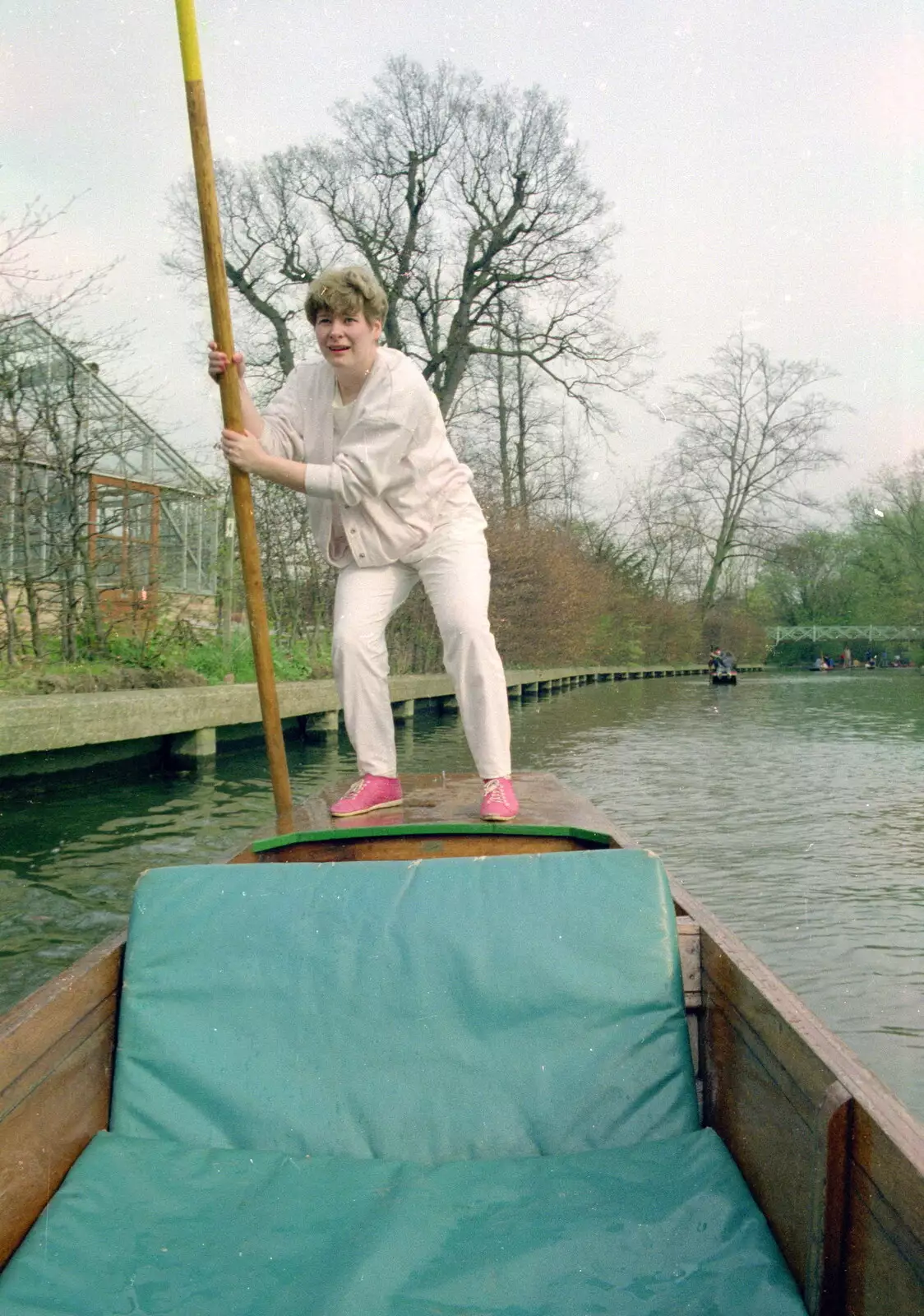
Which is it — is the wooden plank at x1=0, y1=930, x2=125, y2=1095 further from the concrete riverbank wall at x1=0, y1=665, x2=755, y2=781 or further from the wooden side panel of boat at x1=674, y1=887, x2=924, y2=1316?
the concrete riverbank wall at x1=0, y1=665, x2=755, y2=781

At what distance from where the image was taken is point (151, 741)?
7891 millimetres

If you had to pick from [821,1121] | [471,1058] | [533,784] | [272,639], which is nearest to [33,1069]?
[471,1058]

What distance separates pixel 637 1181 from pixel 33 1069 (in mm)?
773

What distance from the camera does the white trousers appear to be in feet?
9.16

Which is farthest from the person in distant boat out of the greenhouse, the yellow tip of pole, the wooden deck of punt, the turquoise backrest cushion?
the greenhouse

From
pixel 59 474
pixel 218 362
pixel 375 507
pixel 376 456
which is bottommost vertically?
pixel 375 507

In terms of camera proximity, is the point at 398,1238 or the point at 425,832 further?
the point at 425,832

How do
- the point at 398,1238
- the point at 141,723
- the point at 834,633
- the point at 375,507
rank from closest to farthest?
1. the point at 398,1238
2. the point at 375,507
3. the point at 141,723
4. the point at 834,633

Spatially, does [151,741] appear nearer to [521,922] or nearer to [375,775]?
[375,775]

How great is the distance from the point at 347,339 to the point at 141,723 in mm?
4660

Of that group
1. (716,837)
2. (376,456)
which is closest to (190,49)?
(376,456)

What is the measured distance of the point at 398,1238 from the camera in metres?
1.34

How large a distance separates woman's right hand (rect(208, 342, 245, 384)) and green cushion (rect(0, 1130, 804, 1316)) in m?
1.87

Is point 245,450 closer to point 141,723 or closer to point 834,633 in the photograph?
point 141,723
